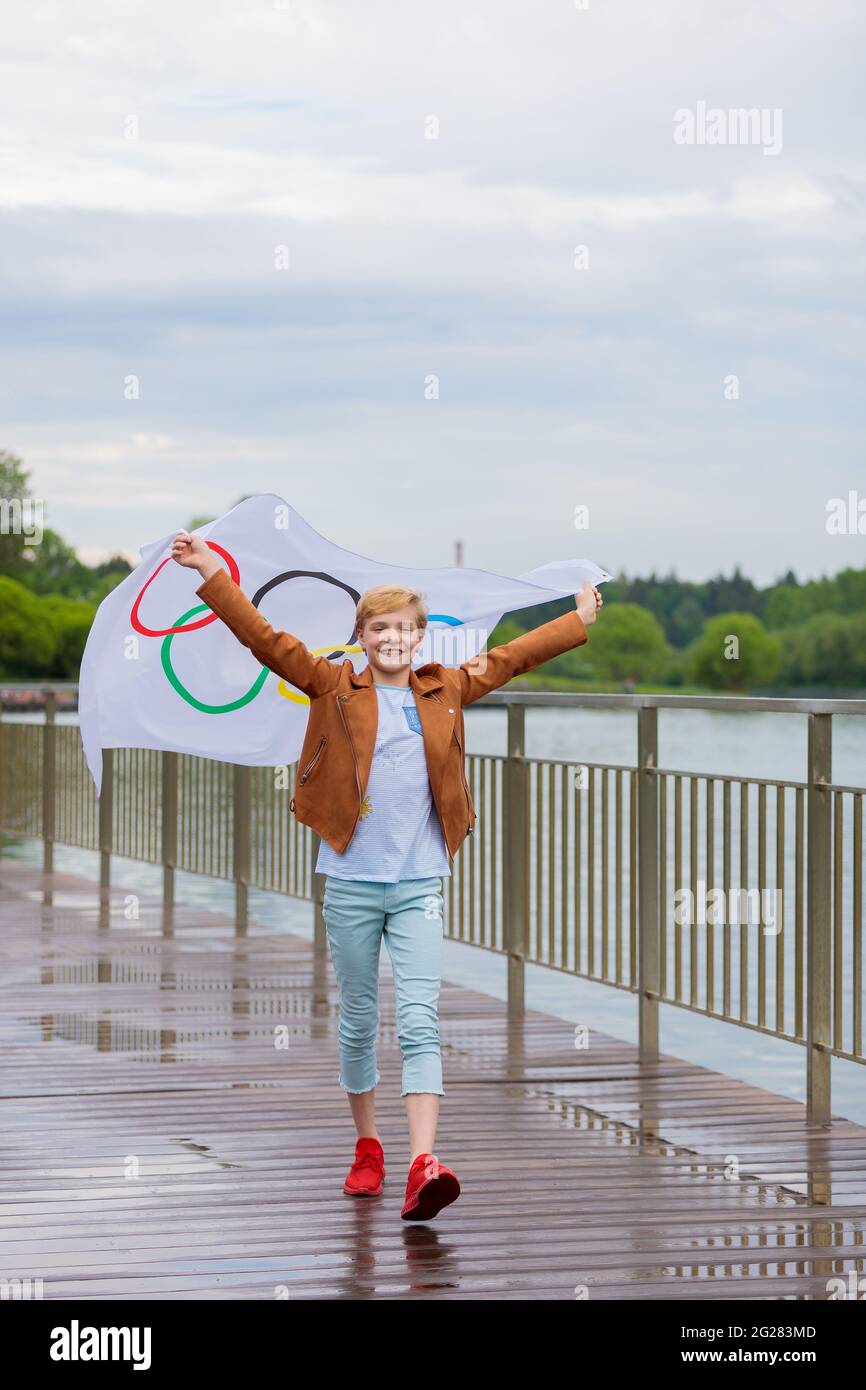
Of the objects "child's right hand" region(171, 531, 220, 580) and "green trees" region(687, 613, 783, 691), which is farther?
"green trees" region(687, 613, 783, 691)

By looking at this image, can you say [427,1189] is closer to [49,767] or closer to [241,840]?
[241,840]

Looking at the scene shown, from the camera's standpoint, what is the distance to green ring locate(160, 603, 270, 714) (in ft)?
24.3

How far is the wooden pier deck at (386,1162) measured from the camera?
15.4 ft

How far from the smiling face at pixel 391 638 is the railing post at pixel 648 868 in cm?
230

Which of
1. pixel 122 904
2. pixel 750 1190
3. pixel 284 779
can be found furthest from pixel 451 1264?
pixel 122 904

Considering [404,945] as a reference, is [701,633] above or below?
above

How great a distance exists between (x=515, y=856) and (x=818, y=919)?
2.33 m

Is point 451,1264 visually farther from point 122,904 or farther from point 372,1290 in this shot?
point 122,904

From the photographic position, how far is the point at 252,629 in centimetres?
510

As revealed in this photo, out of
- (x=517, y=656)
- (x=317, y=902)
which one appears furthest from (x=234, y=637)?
(x=317, y=902)

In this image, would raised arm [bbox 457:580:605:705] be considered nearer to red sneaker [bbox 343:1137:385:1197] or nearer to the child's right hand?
the child's right hand

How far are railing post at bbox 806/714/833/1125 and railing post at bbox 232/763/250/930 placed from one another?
535 centimetres

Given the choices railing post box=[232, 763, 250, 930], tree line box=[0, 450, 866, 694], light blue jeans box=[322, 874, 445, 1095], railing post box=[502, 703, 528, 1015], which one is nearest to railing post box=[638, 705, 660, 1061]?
railing post box=[502, 703, 528, 1015]
